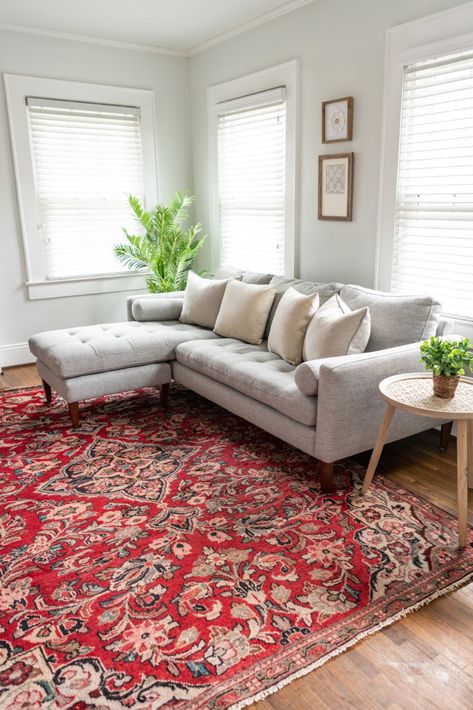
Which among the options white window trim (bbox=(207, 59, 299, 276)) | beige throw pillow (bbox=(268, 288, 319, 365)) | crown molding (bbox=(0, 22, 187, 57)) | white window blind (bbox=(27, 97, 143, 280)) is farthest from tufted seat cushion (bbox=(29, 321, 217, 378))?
crown molding (bbox=(0, 22, 187, 57))

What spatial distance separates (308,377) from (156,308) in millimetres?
2018

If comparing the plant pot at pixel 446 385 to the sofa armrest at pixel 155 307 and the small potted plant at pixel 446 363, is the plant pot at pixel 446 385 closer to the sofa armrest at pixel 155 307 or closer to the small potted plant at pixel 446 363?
the small potted plant at pixel 446 363

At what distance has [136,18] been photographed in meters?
4.21

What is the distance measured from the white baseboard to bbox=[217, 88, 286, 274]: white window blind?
6.32 feet

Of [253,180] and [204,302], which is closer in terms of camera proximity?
[204,302]

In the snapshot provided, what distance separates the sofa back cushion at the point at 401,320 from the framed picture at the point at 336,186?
3.15 ft

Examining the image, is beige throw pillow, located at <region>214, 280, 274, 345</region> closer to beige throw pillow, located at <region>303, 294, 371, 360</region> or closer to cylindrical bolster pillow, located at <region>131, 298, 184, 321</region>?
cylindrical bolster pillow, located at <region>131, 298, 184, 321</region>

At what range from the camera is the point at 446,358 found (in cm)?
222

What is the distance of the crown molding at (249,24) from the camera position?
3.88 meters

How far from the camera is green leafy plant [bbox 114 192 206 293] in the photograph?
16.4 ft

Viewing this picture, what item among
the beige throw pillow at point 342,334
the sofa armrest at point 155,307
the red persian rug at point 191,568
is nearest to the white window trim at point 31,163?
the sofa armrest at point 155,307

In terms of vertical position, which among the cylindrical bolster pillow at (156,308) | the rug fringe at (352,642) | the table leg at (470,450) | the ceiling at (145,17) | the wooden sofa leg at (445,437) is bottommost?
the rug fringe at (352,642)

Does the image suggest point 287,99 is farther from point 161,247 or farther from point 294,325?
point 294,325

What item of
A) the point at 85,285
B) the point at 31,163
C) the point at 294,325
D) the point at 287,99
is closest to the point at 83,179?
the point at 31,163
